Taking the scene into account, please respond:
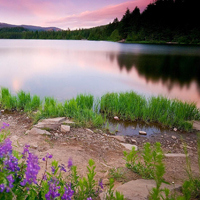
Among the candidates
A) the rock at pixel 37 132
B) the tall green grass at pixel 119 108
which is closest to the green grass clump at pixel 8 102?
the tall green grass at pixel 119 108

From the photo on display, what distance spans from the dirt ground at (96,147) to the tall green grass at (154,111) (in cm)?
79

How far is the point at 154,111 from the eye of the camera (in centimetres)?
780

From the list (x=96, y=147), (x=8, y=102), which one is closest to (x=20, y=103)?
(x=8, y=102)

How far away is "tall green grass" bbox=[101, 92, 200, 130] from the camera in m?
7.38

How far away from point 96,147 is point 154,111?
363 centimetres

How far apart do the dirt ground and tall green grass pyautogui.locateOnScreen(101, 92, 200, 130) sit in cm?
79

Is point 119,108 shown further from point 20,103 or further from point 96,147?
point 20,103

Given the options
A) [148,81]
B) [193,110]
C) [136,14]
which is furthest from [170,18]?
[193,110]

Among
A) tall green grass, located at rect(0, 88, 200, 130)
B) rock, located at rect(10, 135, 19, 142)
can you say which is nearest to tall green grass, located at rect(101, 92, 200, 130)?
tall green grass, located at rect(0, 88, 200, 130)

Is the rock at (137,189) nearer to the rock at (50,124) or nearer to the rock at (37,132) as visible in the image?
the rock at (37,132)

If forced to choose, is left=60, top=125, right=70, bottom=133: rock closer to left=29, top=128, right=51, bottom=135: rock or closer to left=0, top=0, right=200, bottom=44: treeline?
left=29, top=128, right=51, bottom=135: rock

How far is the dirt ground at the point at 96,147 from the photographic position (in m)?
3.90

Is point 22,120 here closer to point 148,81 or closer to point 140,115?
point 140,115

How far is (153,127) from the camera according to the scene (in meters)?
7.23
